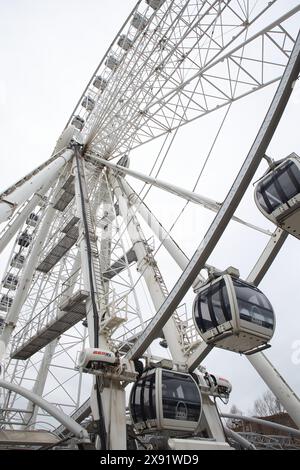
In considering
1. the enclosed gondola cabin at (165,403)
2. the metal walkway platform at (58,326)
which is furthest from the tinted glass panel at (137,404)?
the metal walkway platform at (58,326)

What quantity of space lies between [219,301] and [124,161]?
1617cm

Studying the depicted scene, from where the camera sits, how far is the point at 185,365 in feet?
31.5

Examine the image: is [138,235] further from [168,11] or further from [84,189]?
[168,11]

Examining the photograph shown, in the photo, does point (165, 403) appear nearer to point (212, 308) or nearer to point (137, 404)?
point (137, 404)

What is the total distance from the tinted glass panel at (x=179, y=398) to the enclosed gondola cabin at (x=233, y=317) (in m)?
1.71

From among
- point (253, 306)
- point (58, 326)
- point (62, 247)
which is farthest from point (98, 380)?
point (62, 247)

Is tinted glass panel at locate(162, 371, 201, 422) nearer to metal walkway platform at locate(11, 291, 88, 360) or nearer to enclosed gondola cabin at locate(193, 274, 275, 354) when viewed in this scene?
enclosed gondola cabin at locate(193, 274, 275, 354)

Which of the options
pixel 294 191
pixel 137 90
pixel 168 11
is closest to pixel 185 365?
pixel 294 191

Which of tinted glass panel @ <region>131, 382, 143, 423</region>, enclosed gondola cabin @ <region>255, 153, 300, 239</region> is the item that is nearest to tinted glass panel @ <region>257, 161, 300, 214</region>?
enclosed gondola cabin @ <region>255, 153, 300, 239</region>

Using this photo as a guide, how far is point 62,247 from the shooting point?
66.2 ft

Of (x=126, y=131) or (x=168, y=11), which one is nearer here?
(x=168, y=11)

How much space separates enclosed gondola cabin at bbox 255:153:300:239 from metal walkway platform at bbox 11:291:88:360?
22.1ft

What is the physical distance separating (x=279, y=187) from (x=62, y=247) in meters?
15.0
